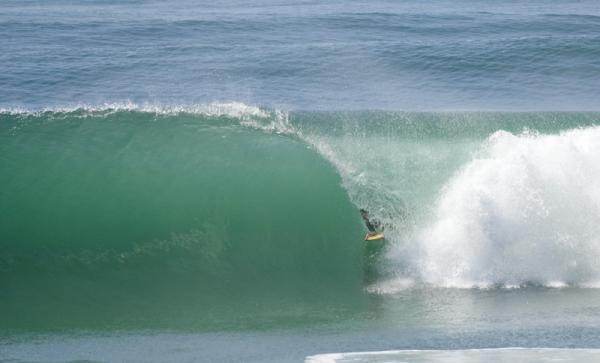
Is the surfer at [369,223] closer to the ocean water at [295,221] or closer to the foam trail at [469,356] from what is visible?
the ocean water at [295,221]

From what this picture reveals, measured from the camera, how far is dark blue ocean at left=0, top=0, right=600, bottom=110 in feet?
66.0

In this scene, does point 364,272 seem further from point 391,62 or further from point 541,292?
point 391,62

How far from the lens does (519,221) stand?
556 inches

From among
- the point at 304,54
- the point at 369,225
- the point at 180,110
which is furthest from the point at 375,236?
the point at 304,54

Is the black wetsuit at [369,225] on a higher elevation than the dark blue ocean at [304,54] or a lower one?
lower

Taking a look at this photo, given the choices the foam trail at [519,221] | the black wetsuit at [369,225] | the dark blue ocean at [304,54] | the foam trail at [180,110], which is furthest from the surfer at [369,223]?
the dark blue ocean at [304,54]

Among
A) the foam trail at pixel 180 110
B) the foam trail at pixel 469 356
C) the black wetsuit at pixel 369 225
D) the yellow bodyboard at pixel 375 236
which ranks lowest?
the foam trail at pixel 469 356

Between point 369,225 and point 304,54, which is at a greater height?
point 304,54

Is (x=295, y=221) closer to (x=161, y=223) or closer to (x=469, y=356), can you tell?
(x=161, y=223)

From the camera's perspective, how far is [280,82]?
2109 centimetres

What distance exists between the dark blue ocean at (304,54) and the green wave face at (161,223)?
3187 millimetres

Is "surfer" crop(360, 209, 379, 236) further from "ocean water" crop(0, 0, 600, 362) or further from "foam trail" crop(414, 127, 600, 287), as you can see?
"foam trail" crop(414, 127, 600, 287)

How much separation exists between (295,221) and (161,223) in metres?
→ 2.05

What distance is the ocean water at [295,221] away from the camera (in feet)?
38.3
